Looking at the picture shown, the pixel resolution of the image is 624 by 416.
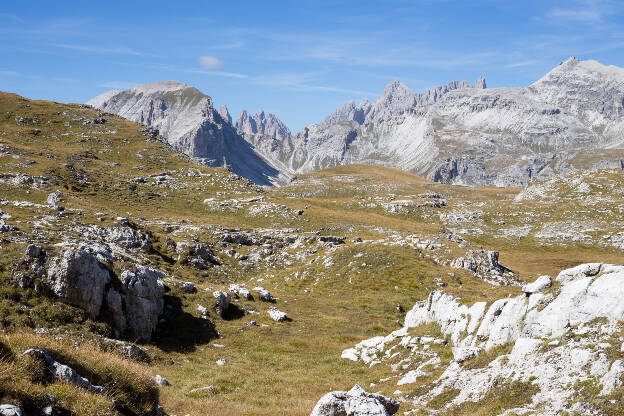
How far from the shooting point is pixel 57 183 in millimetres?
84125

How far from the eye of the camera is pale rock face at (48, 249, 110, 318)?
82.0 ft

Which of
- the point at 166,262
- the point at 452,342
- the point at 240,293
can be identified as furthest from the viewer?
the point at 166,262

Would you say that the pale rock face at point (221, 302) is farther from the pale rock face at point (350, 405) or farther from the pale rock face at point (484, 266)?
the pale rock face at point (484, 266)

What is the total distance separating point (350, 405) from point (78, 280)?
825 inches

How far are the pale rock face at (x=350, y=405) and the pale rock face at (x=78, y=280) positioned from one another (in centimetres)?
1875

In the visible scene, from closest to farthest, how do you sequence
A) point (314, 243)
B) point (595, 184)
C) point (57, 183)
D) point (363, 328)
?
point (363, 328)
point (314, 243)
point (57, 183)
point (595, 184)

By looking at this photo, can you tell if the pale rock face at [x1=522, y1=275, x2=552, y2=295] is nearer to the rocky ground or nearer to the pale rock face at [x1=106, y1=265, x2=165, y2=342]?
the rocky ground

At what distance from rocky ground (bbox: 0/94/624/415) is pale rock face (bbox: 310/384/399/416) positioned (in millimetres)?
77

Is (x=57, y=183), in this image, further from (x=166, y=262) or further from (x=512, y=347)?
(x=512, y=347)

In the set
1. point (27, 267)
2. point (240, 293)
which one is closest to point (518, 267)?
point (240, 293)

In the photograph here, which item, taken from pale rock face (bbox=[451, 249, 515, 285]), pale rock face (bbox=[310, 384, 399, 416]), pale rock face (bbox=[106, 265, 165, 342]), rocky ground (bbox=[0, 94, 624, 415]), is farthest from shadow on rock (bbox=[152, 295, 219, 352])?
pale rock face (bbox=[451, 249, 515, 285])

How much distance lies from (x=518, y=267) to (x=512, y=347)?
220ft

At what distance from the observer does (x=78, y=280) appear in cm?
2559

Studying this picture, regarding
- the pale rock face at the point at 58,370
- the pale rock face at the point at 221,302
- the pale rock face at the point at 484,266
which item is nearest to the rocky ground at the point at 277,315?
the pale rock face at the point at 58,370
